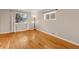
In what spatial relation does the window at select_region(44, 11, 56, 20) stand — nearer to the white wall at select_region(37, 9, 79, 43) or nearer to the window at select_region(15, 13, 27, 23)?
Result: the white wall at select_region(37, 9, 79, 43)


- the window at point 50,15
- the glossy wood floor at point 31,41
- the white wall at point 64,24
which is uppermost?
the window at point 50,15

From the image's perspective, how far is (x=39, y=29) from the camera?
6.59 feet

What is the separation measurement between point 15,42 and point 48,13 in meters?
0.83

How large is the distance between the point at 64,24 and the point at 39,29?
49cm

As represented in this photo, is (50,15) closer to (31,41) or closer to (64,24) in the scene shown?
(64,24)

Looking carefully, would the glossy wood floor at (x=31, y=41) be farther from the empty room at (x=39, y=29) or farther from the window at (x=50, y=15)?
the window at (x=50, y=15)

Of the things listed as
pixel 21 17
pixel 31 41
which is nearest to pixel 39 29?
pixel 31 41

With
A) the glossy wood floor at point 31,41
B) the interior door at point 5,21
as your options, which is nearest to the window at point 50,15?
the glossy wood floor at point 31,41

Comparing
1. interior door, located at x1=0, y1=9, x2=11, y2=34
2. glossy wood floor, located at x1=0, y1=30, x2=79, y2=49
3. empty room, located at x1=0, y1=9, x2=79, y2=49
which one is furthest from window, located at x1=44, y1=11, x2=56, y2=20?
interior door, located at x1=0, y1=9, x2=11, y2=34

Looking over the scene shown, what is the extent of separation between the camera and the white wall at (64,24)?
1.90 m

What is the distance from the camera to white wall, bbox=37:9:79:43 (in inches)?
75.0
